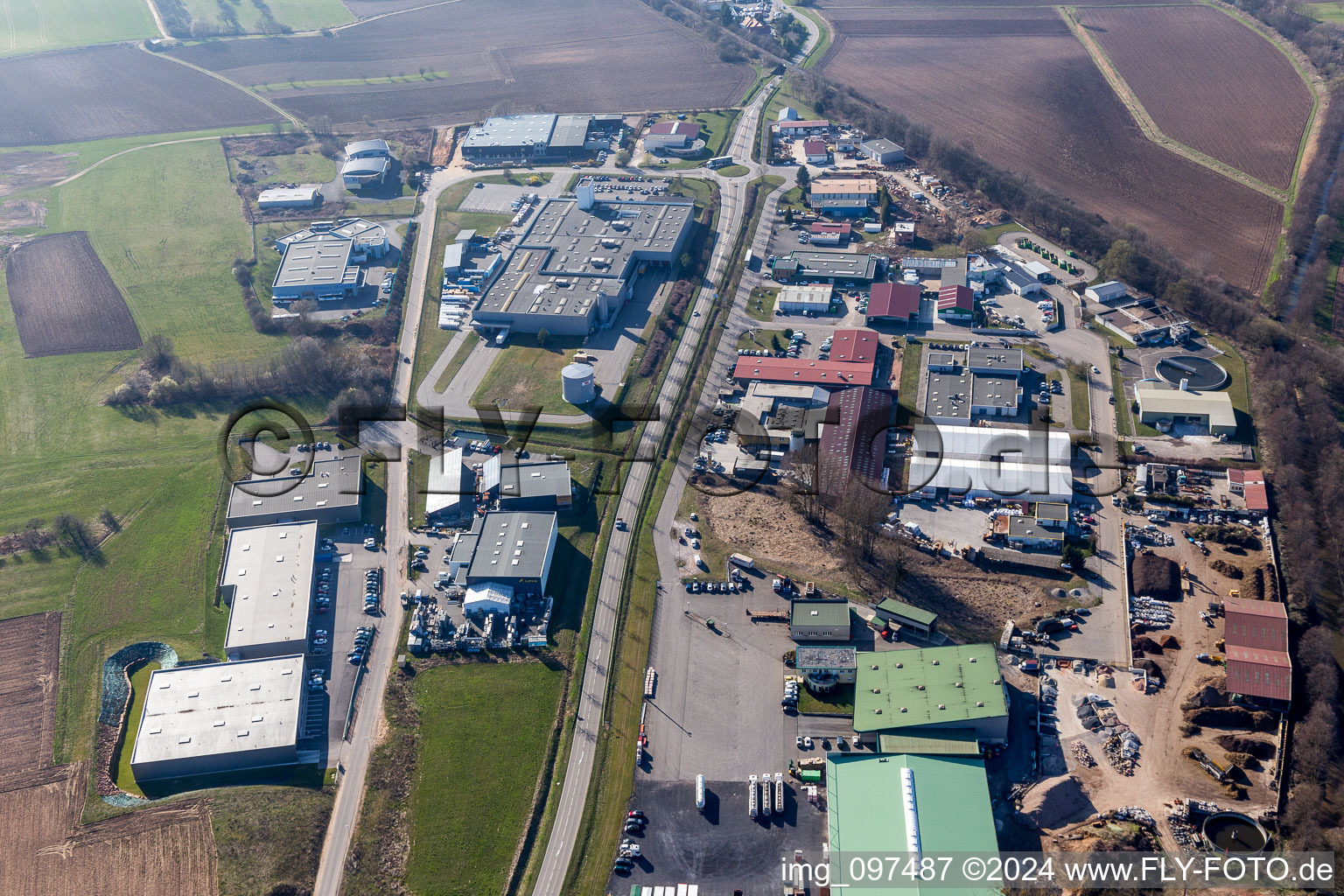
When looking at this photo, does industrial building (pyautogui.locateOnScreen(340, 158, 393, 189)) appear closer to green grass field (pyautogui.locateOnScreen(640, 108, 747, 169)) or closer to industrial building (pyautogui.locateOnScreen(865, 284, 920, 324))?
green grass field (pyautogui.locateOnScreen(640, 108, 747, 169))

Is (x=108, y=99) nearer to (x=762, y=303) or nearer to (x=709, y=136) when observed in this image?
(x=709, y=136)

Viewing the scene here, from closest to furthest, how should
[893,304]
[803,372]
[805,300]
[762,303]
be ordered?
[803,372]
[893,304]
[805,300]
[762,303]

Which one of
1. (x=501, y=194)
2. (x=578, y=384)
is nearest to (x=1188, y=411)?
(x=578, y=384)

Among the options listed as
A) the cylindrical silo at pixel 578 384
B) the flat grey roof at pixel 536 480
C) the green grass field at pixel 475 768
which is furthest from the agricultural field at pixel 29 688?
the cylindrical silo at pixel 578 384

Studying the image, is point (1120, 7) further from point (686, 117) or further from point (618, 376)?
point (618, 376)

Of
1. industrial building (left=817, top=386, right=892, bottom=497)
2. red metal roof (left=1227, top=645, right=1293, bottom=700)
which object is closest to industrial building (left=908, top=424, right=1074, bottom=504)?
industrial building (left=817, top=386, right=892, bottom=497)
